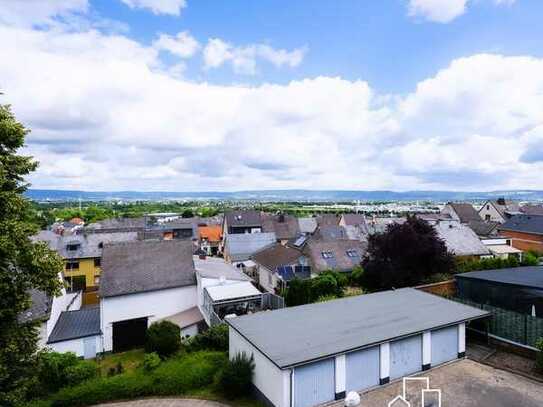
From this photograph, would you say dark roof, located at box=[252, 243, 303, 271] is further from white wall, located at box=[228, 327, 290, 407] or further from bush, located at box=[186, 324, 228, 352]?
white wall, located at box=[228, 327, 290, 407]

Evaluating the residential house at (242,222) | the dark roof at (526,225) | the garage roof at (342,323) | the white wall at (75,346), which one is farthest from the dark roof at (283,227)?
the garage roof at (342,323)

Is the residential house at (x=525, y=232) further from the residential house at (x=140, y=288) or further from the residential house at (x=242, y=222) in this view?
the residential house at (x=140, y=288)

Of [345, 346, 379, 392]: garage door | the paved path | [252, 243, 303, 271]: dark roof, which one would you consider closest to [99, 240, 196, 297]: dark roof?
[252, 243, 303, 271]: dark roof

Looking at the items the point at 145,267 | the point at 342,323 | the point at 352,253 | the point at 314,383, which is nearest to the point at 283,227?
the point at 352,253

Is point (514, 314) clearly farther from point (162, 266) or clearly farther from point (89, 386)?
point (162, 266)

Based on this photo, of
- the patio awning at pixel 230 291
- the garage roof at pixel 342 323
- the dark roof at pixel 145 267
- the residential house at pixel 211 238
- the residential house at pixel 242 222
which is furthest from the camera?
the residential house at pixel 242 222
